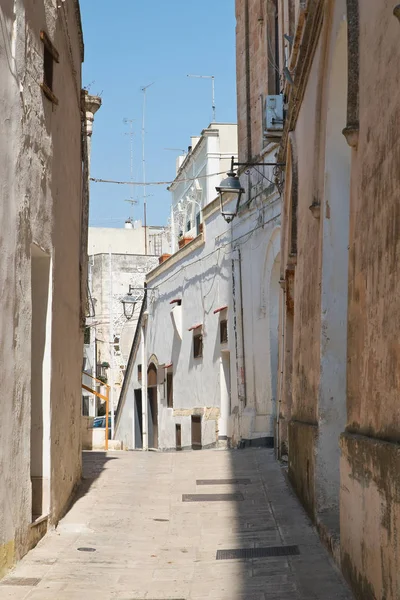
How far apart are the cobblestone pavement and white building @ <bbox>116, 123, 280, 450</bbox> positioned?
225 inches

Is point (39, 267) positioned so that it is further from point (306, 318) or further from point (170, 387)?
point (170, 387)

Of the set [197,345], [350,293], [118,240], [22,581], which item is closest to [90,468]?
[22,581]

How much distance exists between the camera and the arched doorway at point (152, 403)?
2842cm

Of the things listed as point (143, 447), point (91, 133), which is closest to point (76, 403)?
point (91, 133)

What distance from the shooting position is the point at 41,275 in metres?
8.52

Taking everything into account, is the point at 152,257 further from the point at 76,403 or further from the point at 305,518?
the point at 305,518

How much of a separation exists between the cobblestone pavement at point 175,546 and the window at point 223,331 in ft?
27.6

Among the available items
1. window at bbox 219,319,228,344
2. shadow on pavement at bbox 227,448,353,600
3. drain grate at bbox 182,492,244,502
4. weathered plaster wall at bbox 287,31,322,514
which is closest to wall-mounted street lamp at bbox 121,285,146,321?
window at bbox 219,319,228,344

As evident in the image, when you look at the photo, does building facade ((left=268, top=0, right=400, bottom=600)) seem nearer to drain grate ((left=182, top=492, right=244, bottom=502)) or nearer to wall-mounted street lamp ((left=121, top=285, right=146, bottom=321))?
drain grate ((left=182, top=492, right=244, bottom=502))

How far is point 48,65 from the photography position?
8625 millimetres

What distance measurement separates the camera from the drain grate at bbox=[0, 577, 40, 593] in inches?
244

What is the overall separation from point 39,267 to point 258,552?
3176mm

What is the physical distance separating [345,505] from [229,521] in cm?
302

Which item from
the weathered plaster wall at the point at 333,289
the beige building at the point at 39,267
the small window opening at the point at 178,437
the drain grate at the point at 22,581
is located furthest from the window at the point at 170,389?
the drain grate at the point at 22,581
